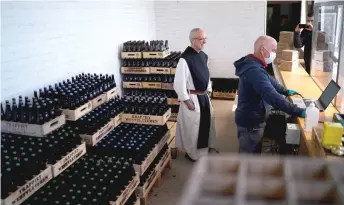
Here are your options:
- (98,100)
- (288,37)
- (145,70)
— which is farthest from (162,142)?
(288,37)

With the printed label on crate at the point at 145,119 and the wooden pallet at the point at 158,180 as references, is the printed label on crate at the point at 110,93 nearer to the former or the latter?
the printed label on crate at the point at 145,119

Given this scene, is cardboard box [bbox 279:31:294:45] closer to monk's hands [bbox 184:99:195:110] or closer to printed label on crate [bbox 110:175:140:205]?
monk's hands [bbox 184:99:195:110]

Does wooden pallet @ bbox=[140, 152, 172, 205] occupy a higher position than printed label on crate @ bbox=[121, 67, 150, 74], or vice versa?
printed label on crate @ bbox=[121, 67, 150, 74]

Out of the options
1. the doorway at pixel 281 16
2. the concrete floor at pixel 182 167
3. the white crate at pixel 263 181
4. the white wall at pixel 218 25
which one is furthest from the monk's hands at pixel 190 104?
the doorway at pixel 281 16

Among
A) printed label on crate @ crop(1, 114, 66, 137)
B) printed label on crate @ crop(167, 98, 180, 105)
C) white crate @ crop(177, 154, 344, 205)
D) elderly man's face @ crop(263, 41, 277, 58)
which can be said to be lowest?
printed label on crate @ crop(167, 98, 180, 105)

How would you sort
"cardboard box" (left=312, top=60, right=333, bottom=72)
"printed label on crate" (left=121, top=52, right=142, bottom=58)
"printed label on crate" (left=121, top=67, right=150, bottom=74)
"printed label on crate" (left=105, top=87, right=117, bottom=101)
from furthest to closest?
1. "printed label on crate" (left=121, top=67, right=150, bottom=74)
2. "printed label on crate" (left=121, top=52, right=142, bottom=58)
3. "cardboard box" (left=312, top=60, right=333, bottom=72)
4. "printed label on crate" (left=105, top=87, right=117, bottom=101)

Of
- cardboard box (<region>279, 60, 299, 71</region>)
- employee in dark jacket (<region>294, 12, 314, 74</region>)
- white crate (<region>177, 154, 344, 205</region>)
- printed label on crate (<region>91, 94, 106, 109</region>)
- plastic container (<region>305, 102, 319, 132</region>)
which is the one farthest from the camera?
employee in dark jacket (<region>294, 12, 314, 74</region>)

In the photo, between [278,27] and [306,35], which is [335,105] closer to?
[306,35]

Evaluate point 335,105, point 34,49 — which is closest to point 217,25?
point 335,105

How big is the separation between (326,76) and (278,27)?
5.04 meters

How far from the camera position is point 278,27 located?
9.55m

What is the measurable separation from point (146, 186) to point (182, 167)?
1.07 meters

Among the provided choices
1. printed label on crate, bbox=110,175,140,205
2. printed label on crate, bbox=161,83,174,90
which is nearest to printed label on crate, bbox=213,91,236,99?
printed label on crate, bbox=161,83,174,90

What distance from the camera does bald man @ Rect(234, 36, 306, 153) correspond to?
3.18 metres
